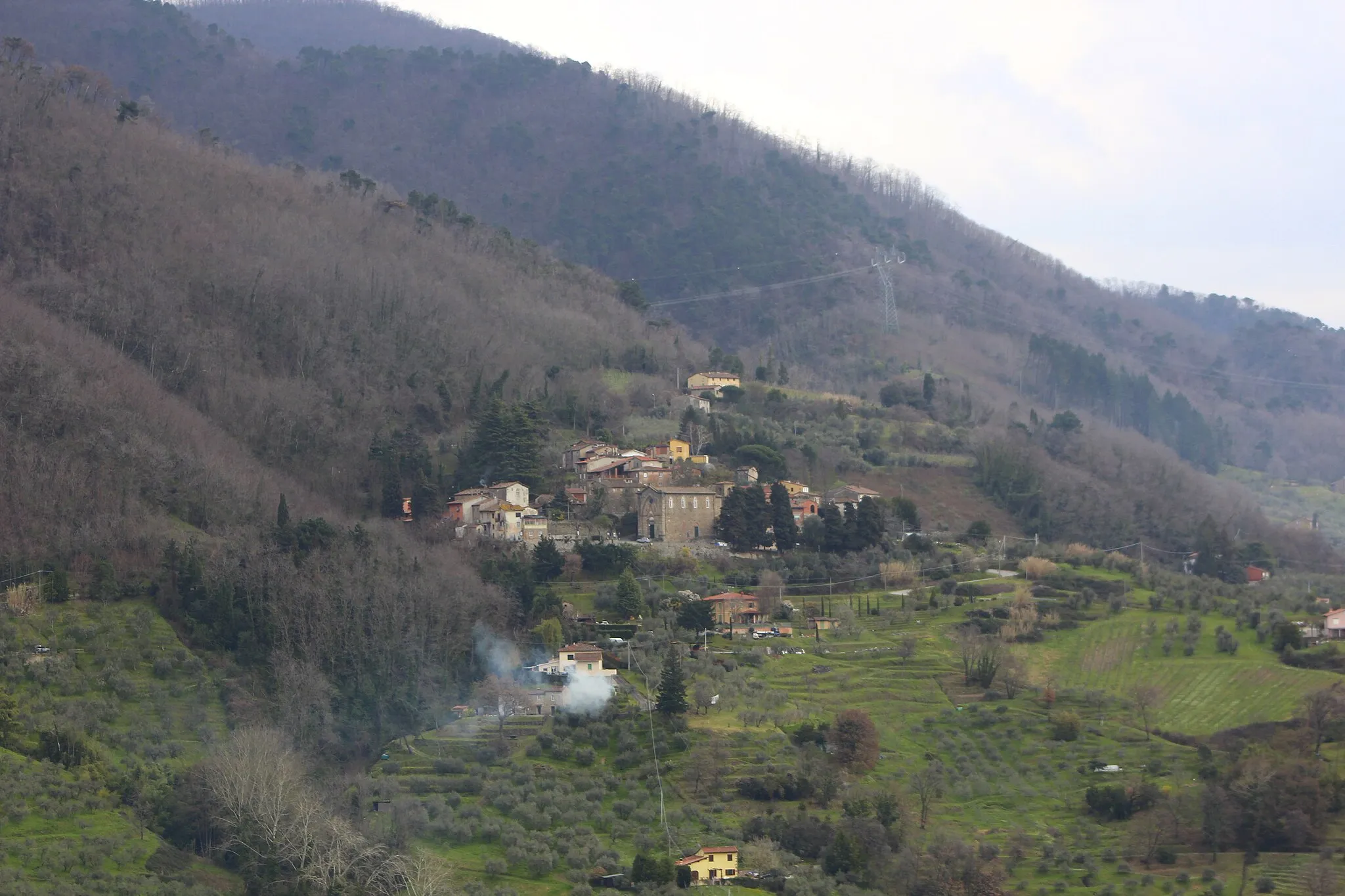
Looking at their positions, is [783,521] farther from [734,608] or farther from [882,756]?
[882,756]

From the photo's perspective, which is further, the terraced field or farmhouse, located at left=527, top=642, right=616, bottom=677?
the terraced field

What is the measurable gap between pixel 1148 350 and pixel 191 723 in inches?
4295

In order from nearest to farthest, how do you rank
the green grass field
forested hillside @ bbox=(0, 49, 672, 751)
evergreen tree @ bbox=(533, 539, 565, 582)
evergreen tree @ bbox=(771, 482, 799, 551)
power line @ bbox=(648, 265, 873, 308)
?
the green grass field, forested hillside @ bbox=(0, 49, 672, 751), evergreen tree @ bbox=(533, 539, 565, 582), evergreen tree @ bbox=(771, 482, 799, 551), power line @ bbox=(648, 265, 873, 308)

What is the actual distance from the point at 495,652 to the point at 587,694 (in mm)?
3790

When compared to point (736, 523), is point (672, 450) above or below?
above

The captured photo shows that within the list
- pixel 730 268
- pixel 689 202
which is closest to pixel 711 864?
pixel 730 268

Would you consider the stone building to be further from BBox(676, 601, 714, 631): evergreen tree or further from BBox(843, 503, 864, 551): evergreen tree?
BBox(676, 601, 714, 631): evergreen tree

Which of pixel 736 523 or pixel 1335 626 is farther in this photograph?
pixel 736 523

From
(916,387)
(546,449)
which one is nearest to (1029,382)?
(916,387)

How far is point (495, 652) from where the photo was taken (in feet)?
159

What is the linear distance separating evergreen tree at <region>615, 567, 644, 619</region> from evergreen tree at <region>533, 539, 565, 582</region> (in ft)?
10.3

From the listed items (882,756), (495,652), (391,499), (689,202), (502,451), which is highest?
(689,202)

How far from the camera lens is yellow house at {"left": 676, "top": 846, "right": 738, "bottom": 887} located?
122ft

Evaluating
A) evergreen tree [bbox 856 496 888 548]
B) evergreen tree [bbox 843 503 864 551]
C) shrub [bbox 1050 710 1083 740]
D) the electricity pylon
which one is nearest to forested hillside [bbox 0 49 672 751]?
evergreen tree [bbox 843 503 864 551]
